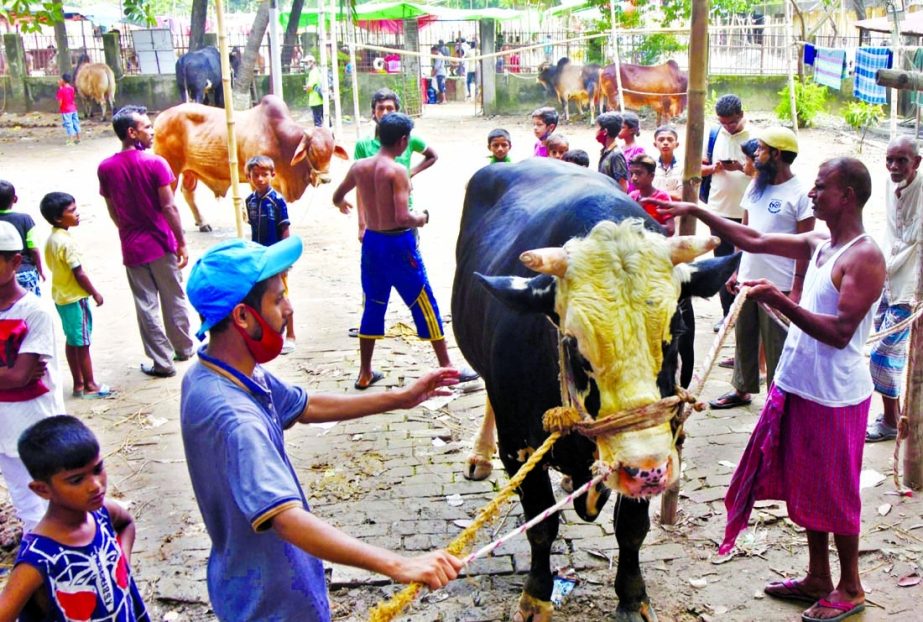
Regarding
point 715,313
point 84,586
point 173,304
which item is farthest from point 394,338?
point 84,586

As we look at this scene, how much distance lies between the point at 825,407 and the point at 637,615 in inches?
49.6

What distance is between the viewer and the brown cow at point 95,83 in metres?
23.6

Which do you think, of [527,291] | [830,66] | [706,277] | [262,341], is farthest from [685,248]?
[830,66]

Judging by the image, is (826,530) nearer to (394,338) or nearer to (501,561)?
(501,561)

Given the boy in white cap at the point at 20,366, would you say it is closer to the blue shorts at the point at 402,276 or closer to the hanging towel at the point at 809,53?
the blue shorts at the point at 402,276

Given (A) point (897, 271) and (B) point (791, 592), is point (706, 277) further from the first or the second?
(A) point (897, 271)

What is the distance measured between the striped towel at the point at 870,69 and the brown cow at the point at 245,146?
8223 mm

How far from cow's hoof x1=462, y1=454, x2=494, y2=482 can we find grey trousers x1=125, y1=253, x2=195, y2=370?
321 centimetres

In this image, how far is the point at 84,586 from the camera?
9.07ft

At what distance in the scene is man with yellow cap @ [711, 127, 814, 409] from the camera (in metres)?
5.71

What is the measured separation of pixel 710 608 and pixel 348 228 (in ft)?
30.2

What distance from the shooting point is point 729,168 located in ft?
23.9

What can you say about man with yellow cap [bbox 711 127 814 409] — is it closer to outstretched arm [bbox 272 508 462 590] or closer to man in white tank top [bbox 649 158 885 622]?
man in white tank top [bbox 649 158 885 622]

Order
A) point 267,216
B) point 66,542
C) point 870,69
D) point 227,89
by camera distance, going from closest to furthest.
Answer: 1. point 66,542
2. point 227,89
3. point 267,216
4. point 870,69
